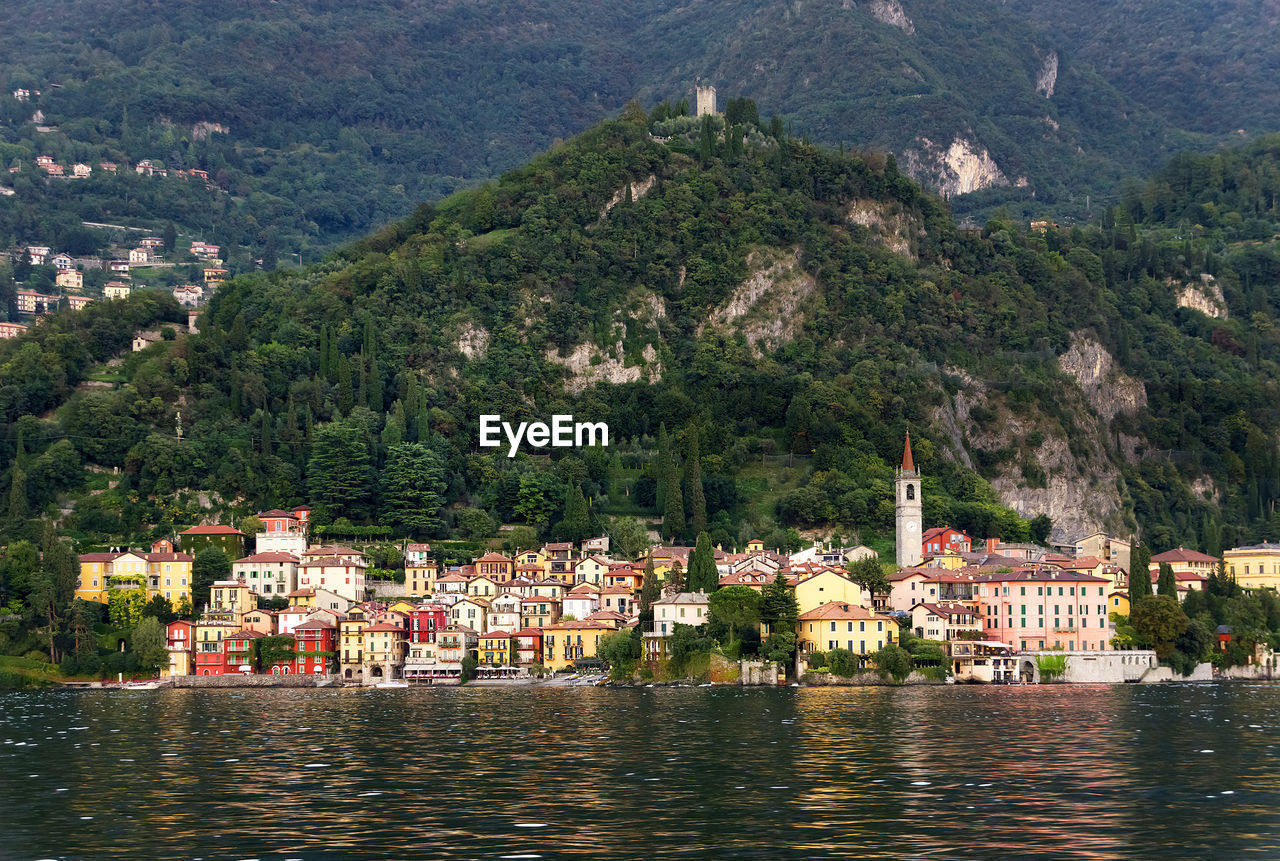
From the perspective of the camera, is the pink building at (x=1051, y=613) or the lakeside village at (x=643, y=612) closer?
the lakeside village at (x=643, y=612)

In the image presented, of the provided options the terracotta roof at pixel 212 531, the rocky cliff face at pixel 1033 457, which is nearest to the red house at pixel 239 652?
the terracotta roof at pixel 212 531

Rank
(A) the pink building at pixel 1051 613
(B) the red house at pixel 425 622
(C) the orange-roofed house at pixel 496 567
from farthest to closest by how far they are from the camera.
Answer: (C) the orange-roofed house at pixel 496 567 → (B) the red house at pixel 425 622 → (A) the pink building at pixel 1051 613

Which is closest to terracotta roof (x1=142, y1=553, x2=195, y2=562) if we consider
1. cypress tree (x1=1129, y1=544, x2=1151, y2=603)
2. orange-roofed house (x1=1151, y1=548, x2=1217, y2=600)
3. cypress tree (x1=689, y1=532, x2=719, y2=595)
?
cypress tree (x1=689, y1=532, x2=719, y2=595)

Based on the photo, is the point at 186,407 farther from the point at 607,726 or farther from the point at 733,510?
the point at 607,726

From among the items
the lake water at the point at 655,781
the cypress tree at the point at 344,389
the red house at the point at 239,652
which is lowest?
the lake water at the point at 655,781

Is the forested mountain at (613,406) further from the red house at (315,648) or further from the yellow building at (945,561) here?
the red house at (315,648)

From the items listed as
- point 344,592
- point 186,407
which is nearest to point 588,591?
point 344,592

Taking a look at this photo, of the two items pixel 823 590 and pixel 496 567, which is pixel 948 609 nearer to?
pixel 823 590

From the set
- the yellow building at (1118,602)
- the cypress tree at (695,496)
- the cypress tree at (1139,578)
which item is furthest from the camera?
the cypress tree at (695,496)

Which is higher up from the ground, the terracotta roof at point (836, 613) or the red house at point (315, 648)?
the terracotta roof at point (836, 613)
